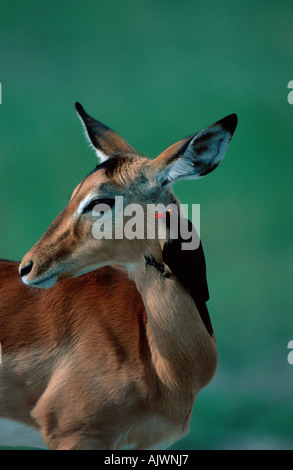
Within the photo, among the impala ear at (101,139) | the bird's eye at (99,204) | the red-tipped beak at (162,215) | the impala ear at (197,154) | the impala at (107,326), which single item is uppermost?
the impala ear at (101,139)

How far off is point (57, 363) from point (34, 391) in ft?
0.29

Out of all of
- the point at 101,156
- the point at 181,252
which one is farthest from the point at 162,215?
the point at 101,156

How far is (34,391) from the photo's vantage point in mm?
1465

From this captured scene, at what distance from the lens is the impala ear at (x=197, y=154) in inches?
48.1

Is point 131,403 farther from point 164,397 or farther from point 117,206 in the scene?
point 117,206

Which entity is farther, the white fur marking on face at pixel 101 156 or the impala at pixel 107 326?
the white fur marking on face at pixel 101 156

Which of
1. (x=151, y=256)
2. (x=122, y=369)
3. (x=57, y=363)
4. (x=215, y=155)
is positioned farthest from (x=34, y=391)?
(x=215, y=155)

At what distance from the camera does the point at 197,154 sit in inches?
49.2

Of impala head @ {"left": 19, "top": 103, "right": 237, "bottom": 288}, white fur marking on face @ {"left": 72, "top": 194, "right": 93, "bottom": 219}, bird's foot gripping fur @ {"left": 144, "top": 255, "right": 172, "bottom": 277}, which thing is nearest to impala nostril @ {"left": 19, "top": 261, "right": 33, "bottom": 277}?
impala head @ {"left": 19, "top": 103, "right": 237, "bottom": 288}

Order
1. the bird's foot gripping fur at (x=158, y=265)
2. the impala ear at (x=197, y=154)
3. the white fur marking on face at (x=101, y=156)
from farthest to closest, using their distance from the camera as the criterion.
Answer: the white fur marking on face at (x=101, y=156), the bird's foot gripping fur at (x=158, y=265), the impala ear at (x=197, y=154)

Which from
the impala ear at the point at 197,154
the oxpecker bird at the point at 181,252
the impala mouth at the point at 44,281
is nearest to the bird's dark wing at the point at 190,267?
the oxpecker bird at the point at 181,252

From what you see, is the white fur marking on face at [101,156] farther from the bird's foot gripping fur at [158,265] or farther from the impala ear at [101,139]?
the bird's foot gripping fur at [158,265]

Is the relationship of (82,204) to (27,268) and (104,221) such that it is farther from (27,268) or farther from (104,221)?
(27,268)

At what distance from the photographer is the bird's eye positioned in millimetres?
1311
